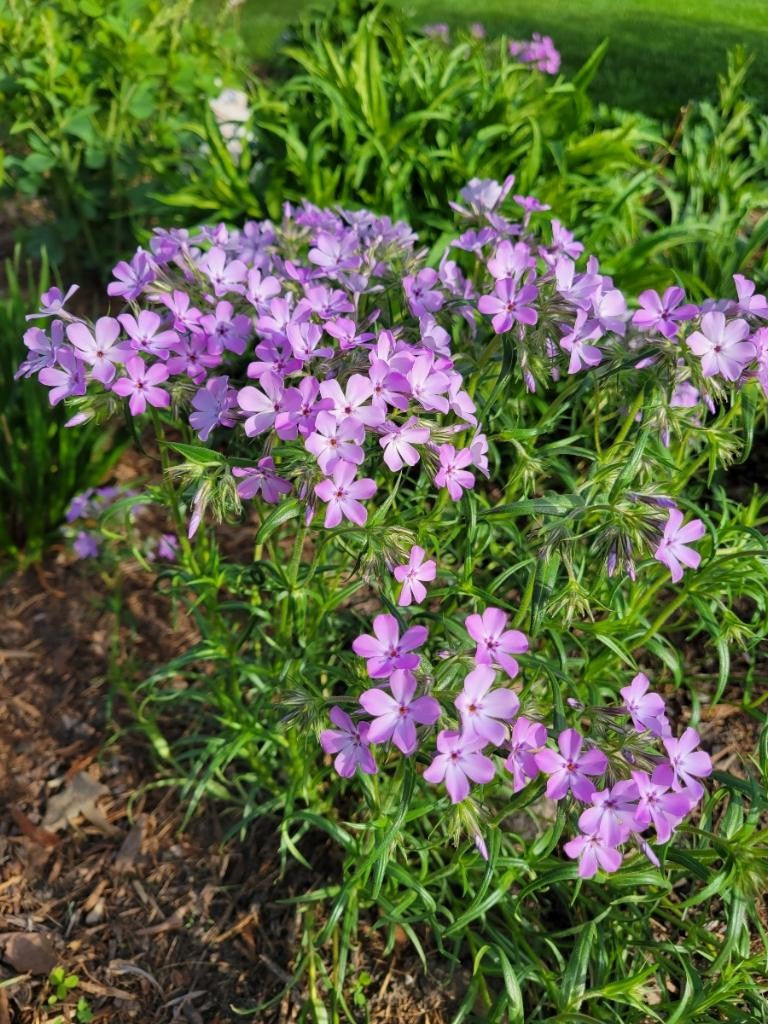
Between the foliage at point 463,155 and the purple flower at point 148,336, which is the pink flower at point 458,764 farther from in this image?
the foliage at point 463,155

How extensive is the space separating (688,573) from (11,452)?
1.93 meters

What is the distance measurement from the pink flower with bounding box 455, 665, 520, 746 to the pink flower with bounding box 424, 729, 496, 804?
0.02 metres

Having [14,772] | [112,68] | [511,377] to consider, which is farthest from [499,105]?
[14,772]

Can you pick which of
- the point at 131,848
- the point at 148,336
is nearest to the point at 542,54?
the point at 148,336

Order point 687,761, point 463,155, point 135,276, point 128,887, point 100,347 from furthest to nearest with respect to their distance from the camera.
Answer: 1. point 463,155
2. point 128,887
3. point 135,276
4. point 100,347
5. point 687,761

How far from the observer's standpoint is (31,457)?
8.67ft

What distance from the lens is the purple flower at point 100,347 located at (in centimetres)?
140

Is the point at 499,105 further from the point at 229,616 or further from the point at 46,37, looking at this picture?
the point at 229,616

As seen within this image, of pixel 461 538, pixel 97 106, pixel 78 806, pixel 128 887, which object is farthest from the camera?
pixel 97 106

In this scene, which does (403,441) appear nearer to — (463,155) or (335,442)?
(335,442)

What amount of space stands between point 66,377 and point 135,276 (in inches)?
10.2

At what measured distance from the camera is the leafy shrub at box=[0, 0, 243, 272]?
3234mm

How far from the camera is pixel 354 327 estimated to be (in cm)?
145

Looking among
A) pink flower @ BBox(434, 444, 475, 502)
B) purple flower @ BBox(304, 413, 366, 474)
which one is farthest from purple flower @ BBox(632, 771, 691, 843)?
purple flower @ BBox(304, 413, 366, 474)
